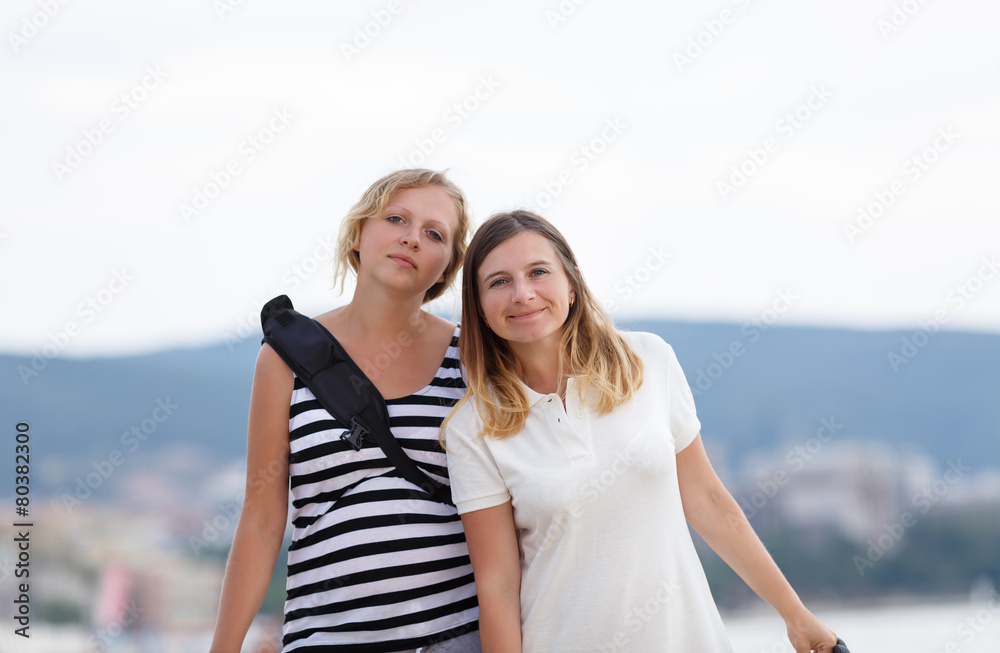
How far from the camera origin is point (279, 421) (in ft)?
7.16

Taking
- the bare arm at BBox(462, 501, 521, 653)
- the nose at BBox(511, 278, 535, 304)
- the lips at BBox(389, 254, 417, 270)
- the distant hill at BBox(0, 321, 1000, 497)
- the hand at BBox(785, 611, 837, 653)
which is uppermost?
the distant hill at BBox(0, 321, 1000, 497)

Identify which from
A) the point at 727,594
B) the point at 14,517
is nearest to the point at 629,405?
the point at 14,517

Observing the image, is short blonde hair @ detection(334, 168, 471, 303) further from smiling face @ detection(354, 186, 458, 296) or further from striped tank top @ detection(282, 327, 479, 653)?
striped tank top @ detection(282, 327, 479, 653)

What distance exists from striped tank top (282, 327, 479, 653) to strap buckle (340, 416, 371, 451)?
0.02 m

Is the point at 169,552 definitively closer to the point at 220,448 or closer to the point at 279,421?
the point at 220,448

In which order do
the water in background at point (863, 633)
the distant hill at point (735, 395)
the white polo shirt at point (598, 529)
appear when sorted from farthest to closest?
the distant hill at point (735, 395) → the water in background at point (863, 633) → the white polo shirt at point (598, 529)

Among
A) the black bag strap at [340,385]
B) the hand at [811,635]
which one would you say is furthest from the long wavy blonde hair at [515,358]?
the hand at [811,635]

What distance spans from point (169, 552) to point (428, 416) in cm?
1689

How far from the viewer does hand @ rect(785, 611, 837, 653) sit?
2041 mm

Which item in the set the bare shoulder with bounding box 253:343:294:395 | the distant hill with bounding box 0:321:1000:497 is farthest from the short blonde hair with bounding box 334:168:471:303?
the distant hill with bounding box 0:321:1000:497

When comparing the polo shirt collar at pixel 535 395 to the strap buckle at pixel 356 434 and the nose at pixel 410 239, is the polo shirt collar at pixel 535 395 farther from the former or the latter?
the nose at pixel 410 239

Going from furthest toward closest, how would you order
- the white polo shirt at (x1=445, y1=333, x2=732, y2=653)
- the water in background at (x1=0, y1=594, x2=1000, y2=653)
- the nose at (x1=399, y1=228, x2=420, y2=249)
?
the water in background at (x1=0, y1=594, x2=1000, y2=653) < the nose at (x1=399, y1=228, x2=420, y2=249) < the white polo shirt at (x1=445, y1=333, x2=732, y2=653)

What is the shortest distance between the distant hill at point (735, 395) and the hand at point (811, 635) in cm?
101

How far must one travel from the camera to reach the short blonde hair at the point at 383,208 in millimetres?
2359
